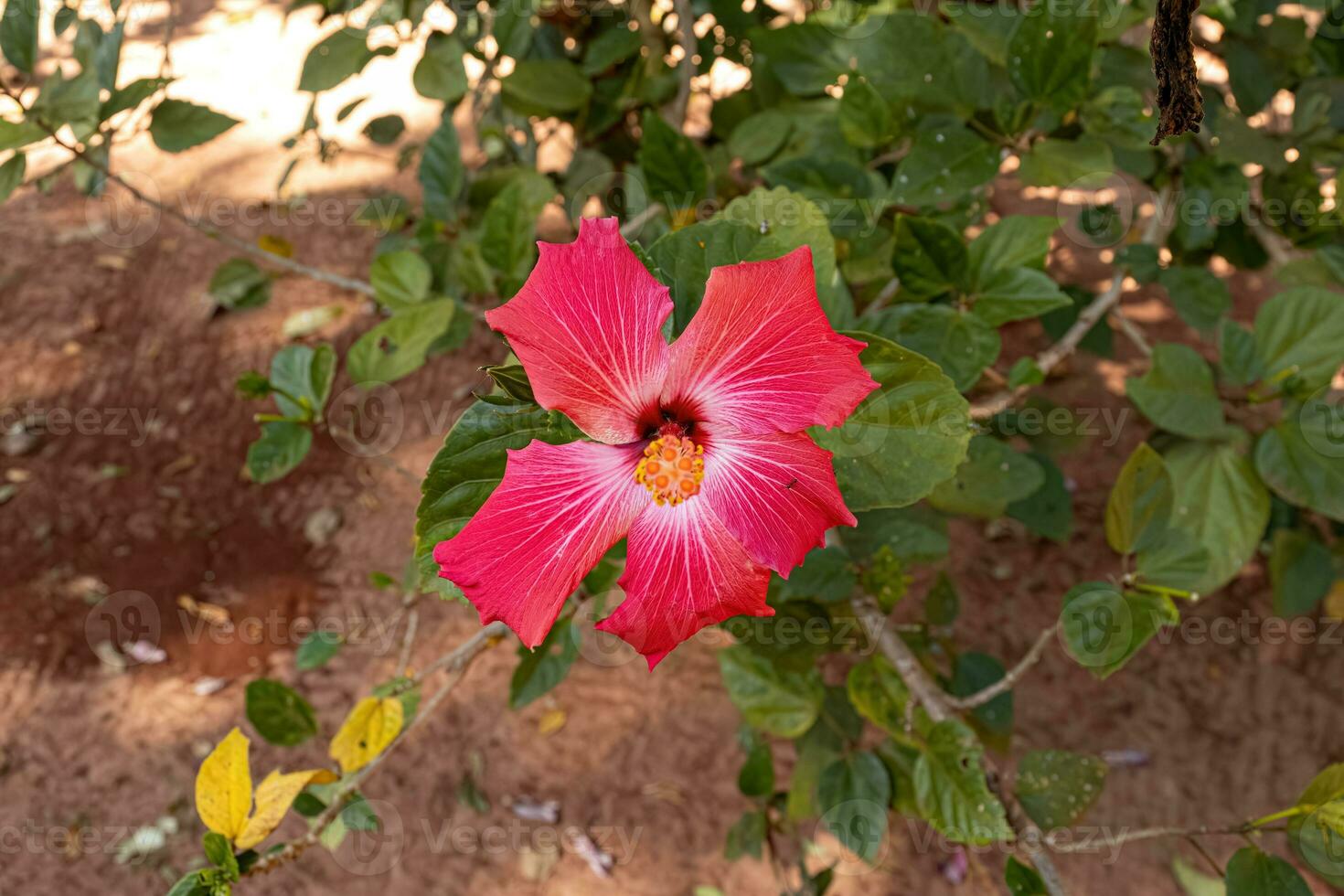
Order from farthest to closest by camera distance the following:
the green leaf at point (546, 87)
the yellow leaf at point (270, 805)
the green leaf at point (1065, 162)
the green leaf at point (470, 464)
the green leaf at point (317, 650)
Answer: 1. the green leaf at point (546, 87)
2. the green leaf at point (317, 650)
3. the green leaf at point (1065, 162)
4. the yellow leaf at point (270, 805)
5. the green leaf at point (470, 464)

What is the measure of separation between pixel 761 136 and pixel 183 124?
0.97 meters

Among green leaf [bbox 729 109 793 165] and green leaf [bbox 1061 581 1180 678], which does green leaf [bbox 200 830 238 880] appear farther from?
green leaf [bbox 729 109 793 165]

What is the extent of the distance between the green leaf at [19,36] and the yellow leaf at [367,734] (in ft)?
3.65

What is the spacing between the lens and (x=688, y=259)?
0.86m

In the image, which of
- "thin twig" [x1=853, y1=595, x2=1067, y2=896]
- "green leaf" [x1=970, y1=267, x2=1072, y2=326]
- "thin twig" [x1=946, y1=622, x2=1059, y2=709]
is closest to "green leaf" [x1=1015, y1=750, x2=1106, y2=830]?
"thin twig" [x1=853, y1=595, x2=1067, y2=896]

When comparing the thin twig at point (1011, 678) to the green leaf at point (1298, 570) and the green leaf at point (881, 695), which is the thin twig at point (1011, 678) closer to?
the green leaf at point (881, 695)

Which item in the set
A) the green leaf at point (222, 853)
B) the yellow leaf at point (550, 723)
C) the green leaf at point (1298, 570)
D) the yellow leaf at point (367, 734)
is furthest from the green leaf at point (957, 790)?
the yellow leaf at point (550, 723)

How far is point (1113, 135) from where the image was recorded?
4.17ft

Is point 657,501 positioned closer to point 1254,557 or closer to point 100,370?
point 1254,557

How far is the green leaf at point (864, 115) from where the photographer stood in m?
1.32

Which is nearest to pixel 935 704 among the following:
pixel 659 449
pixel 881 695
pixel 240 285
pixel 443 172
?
pixel 881 695

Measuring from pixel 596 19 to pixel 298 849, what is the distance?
1693 mm

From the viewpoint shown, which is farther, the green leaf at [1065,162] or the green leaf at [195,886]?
the green leaf at [1065,162]

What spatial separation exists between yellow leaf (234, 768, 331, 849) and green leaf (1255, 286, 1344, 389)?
4.76 feet
